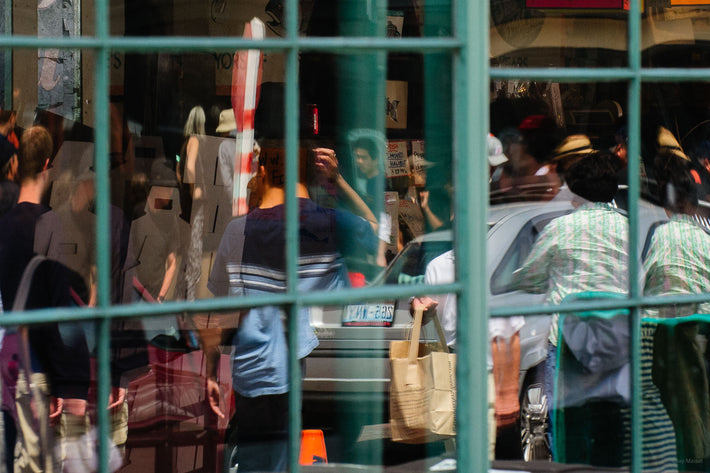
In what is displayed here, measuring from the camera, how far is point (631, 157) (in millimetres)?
1867

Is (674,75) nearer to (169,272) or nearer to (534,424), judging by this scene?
(534,424)

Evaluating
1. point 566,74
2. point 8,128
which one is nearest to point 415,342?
point 566,74

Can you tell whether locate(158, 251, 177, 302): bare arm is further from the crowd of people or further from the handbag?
the handbag

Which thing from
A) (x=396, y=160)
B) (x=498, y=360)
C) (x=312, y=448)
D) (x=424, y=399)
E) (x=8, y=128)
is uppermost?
(x=8, y=128)

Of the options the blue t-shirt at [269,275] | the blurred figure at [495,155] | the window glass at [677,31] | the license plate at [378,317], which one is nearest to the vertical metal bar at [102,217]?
the blue t-shirt at [269,275]

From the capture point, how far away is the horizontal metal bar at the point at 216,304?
1.44 meters

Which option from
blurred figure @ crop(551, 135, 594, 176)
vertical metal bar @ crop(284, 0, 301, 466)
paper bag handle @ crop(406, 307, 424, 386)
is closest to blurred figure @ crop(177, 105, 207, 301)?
paper bag handle @ crop(406, 307, 424, 386)

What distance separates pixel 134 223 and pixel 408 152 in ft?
7.64

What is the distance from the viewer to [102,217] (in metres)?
1.50

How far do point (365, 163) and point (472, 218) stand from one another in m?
0.38

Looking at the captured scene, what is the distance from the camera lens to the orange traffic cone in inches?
78.8

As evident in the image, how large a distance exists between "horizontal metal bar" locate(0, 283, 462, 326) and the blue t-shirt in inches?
6.1

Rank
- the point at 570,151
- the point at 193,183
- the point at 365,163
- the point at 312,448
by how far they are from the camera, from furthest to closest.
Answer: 1. the point at 193,183
2. the point at 570,151
3. the point at 312,448
4. the point at 365,163

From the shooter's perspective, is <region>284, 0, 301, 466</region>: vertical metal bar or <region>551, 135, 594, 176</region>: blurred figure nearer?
<region>284, 0, 301, 466</region>: vertical metal bar
